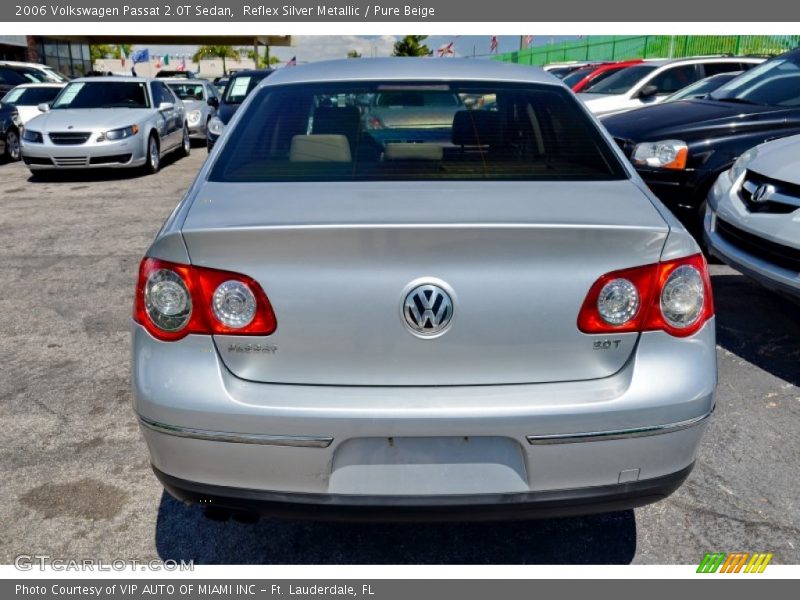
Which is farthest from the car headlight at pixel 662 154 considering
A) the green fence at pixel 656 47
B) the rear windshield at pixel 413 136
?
the green fence at pixel 656 47

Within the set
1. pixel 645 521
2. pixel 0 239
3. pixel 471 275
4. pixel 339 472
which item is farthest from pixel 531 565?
pixel 0 239

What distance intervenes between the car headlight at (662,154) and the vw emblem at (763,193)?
60.9 inches

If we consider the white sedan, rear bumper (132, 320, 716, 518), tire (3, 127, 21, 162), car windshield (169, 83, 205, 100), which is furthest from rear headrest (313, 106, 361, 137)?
car windshield (169, 83, 205, 100)

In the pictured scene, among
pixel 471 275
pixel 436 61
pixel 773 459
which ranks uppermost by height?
pixel 436 61

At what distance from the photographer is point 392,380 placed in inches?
80.7

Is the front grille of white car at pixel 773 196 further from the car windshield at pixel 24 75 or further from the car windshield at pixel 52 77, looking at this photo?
the car windshield at pixel 52 77

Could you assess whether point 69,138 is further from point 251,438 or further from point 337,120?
point 251,438

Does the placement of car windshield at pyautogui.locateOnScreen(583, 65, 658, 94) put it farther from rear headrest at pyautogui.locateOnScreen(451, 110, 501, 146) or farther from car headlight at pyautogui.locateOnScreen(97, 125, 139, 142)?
rear headrest at pyautogui.locateOnScreen(451, 110, 501, 146)

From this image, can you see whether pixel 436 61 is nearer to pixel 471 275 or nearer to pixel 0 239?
pixel 471 275

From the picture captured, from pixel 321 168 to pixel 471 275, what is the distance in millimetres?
895

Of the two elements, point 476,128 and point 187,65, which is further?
point 187,65

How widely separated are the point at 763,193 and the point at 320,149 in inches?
115

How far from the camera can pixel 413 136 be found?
3.09 m

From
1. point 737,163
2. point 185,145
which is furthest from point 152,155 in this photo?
point 737,163
